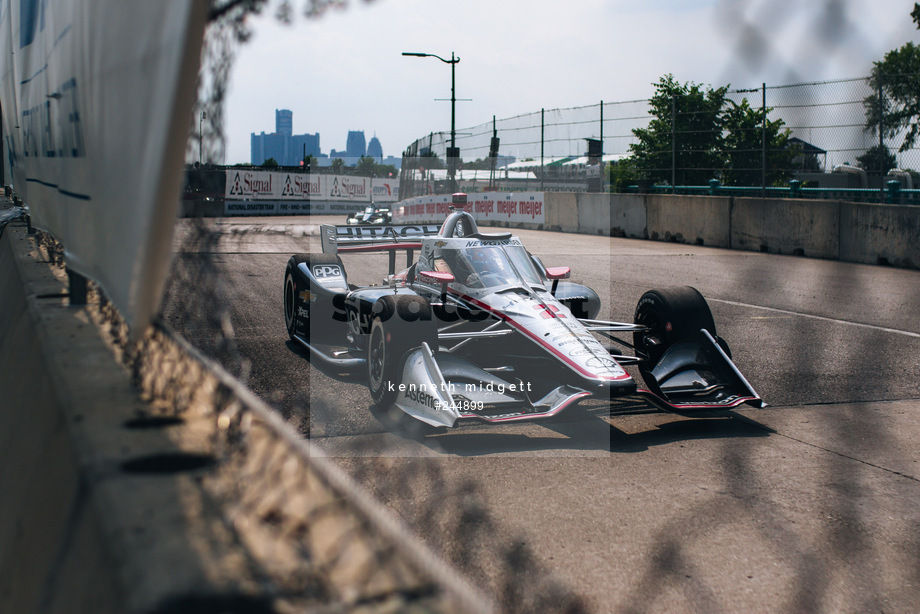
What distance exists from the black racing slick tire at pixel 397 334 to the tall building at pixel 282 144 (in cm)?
320

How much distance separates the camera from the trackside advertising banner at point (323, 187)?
37.3 meters

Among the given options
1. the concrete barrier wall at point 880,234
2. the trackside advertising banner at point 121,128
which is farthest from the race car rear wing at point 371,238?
the concrete barrier wall at point 880,234

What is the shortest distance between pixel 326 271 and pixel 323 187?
34.4 metres

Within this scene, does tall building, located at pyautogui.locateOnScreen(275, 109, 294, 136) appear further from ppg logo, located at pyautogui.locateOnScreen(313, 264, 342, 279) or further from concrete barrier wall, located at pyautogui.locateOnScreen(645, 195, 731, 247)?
concrete barrier wall, located at pyautogui.locateOnScreen(645, 195, 731, 247)

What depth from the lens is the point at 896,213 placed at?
12594 millimetres

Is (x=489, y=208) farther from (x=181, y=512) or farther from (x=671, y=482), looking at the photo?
(x=181, y=512)

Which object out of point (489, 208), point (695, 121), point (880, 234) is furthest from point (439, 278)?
point (489, 208)

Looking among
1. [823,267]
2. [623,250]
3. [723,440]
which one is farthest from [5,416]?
[623,250]

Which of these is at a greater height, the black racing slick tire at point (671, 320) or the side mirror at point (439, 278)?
the side mirror at point (439, 278)

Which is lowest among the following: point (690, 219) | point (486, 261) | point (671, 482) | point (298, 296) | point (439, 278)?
point (671, 482)

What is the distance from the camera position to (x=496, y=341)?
18.4 feet

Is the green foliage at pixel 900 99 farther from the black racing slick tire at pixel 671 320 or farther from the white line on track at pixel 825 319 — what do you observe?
the white line on track at pixel 825 319

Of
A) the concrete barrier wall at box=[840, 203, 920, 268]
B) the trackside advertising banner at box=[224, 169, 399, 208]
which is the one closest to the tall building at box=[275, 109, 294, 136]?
the concrete barrier wall at box=[840, 203, 920, 268]

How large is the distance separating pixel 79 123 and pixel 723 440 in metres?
3.73
